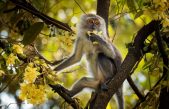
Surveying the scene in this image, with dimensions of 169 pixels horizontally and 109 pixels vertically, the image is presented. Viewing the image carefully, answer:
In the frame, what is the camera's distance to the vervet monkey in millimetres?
4840

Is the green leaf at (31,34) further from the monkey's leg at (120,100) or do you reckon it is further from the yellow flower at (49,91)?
the monkey's leg at (120,100)

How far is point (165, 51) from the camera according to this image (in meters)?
3.04

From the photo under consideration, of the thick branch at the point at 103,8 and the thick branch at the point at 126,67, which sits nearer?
the thick branch at the point at 126,67

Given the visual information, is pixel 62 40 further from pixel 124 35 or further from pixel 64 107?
pixel 124 35

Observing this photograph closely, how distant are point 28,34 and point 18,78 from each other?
0.34 m

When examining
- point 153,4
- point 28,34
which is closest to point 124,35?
point 28,34

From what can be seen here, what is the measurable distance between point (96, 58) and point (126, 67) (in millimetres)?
2092

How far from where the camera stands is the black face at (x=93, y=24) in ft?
16.5

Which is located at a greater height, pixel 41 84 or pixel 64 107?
pixel 41 84

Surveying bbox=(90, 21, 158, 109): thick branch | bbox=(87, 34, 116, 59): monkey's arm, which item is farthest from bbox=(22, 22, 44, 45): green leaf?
bbox=(87, 34, 116, 59): monkey's arm

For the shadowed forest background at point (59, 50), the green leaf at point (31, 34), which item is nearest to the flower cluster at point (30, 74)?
the shadowed forest background at point (59, 50)

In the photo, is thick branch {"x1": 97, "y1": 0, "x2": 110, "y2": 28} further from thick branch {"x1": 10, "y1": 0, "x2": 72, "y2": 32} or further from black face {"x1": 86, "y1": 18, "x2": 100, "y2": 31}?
black face {"x1": 86, "y1": 18, "x2": 100, "y2": 31}

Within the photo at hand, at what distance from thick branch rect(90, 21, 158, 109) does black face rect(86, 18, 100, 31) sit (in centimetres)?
174

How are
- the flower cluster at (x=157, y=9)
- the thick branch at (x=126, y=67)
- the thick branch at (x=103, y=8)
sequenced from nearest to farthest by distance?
the flower cluster at (x=157, y=9), the thick branch at (x=126, y=67), the thick branch at (x=103, y=8)
